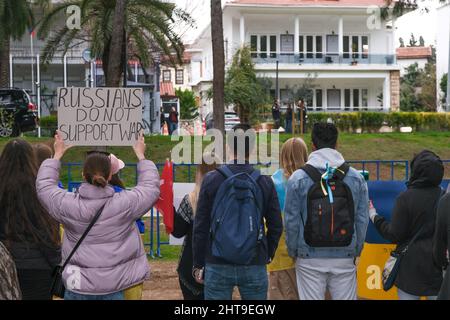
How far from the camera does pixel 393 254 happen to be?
551cm

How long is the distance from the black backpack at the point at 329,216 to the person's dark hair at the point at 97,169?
1418 mm

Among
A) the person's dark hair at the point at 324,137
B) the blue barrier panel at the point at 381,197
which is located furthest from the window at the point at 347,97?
the person's dark hair at the point at 324,137

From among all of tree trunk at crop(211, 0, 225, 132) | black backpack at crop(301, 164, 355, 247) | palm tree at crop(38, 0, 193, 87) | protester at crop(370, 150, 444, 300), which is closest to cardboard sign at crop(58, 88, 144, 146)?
black backpack at crop(301, 164, 355, 247)

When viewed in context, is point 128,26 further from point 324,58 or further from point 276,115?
point 324,58

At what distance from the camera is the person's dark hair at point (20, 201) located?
5070 mm

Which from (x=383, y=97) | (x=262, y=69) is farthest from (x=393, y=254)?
(x=383, y=97)

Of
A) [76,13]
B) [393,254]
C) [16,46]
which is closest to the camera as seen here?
[393,254]

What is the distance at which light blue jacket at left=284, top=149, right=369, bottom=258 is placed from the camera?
5156 mm

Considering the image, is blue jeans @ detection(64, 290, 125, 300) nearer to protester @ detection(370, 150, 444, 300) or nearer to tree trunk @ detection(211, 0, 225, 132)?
protester @ detection(370, 150, 444, 300)

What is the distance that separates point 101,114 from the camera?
5.56m

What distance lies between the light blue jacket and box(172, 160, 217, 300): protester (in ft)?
2.19

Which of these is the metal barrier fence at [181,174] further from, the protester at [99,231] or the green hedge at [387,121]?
the green hedge at [387,121]
